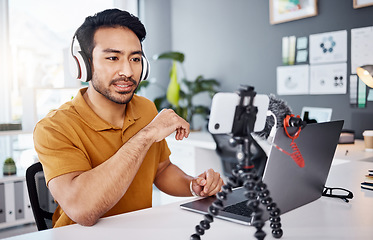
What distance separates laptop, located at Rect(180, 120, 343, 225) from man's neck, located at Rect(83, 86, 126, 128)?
0.49m

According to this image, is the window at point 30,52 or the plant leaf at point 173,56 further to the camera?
the plant leaf at point 173,56

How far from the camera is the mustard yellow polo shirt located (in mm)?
1192

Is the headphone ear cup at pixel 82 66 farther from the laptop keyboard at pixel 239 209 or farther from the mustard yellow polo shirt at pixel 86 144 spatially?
the laptop keyboard at pixel 239 209

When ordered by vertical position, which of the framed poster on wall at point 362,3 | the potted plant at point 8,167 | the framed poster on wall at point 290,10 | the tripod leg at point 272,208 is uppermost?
the framed poster on wall at point 290,10

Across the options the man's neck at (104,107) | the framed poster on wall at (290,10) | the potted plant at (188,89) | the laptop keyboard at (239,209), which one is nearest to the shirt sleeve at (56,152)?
the man's neck at (104,107)

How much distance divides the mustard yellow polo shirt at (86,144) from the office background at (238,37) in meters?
2.03

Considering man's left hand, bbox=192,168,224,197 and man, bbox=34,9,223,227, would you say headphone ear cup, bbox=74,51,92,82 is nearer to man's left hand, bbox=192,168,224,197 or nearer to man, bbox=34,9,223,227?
man, bbox=34,9,223,227

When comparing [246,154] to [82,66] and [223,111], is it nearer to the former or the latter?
[223,111]

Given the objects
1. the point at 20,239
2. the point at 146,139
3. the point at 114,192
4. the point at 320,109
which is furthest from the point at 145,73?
the point at 320,109

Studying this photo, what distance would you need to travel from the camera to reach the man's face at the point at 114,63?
1.38m

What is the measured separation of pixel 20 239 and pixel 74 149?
1.20ft

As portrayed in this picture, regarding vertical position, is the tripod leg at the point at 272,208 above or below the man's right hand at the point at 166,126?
below

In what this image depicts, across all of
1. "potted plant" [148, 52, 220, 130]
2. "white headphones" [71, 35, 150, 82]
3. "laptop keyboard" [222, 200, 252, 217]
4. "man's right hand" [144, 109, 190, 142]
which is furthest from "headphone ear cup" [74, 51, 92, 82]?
"potted plant" [148, 52, 220, 130]

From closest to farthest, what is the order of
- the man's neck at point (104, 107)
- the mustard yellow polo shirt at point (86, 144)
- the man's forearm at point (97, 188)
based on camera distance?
the man's forearm at point (97, 188), the mustard yellow polo shirt at point (86, 144), the man's neck at point (104, 107)
